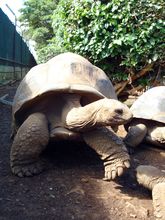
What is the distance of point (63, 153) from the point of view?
10.7 ft

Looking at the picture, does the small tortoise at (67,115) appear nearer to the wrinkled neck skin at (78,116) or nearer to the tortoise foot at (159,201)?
the wrinkled neck skin at (78,116)

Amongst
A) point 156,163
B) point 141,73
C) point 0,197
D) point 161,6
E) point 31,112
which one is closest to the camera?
point 0,197

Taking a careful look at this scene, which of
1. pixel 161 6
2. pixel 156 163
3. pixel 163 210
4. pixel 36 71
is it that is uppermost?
pixel 161 6

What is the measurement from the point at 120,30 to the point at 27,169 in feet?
11.7

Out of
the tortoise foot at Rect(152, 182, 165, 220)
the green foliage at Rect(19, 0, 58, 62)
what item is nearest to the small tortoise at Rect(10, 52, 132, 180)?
the tortoise foot at Rect(152, 182, 165, 220)

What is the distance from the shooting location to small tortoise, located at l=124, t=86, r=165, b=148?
12.6 ft

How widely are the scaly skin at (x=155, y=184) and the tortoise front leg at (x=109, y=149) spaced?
6.3 inches

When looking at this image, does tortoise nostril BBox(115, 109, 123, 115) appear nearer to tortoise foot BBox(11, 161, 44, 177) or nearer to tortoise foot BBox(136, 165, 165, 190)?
tortoise foot BBox(136, 165, 165, 190)

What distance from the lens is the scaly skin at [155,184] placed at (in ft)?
6.69

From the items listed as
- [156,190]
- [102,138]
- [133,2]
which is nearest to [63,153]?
[102,138]

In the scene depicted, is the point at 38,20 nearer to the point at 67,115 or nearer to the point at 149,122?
the point at 149,122

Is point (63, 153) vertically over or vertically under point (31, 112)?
under

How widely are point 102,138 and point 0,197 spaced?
875mm

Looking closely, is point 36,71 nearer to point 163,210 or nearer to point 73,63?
point 73,63
